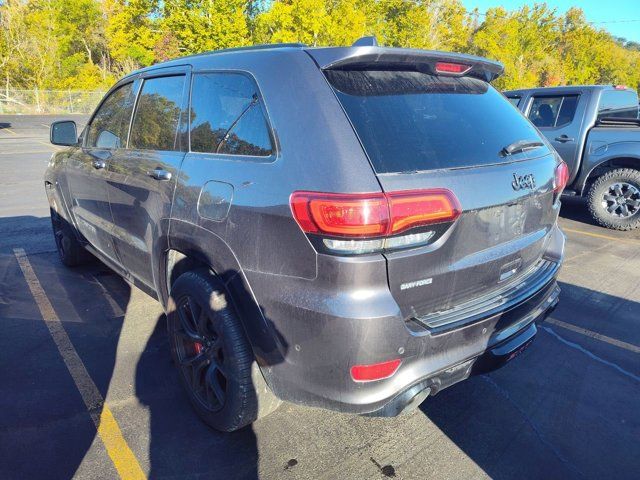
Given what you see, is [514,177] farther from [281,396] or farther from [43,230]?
[43,230]

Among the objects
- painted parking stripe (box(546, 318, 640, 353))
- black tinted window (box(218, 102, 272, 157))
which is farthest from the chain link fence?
painted parking stripe (box(546, 318, 640, 353))

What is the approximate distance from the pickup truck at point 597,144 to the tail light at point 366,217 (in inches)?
243

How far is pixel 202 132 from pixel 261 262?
95cm

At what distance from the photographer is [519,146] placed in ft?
8.15

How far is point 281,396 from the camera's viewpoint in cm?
215

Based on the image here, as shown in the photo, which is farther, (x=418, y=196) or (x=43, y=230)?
(x=43, y=230)

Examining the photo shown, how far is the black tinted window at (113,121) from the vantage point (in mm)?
3436

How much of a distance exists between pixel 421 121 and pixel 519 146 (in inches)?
25.7

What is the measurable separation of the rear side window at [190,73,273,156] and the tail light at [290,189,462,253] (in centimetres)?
42

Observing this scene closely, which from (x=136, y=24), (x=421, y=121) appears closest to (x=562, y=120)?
(x=421, y=121)

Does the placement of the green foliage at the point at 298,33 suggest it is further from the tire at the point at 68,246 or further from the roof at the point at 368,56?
the roof at the point at 368,56

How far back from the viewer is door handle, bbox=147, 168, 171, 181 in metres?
2.66

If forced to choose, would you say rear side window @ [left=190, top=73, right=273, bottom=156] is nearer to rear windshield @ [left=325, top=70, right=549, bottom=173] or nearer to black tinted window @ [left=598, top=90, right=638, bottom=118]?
rear windshield @ [left=325, top=70, right=549, bottom=173]

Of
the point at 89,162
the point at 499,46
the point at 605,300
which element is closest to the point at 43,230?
the point at 89,162
